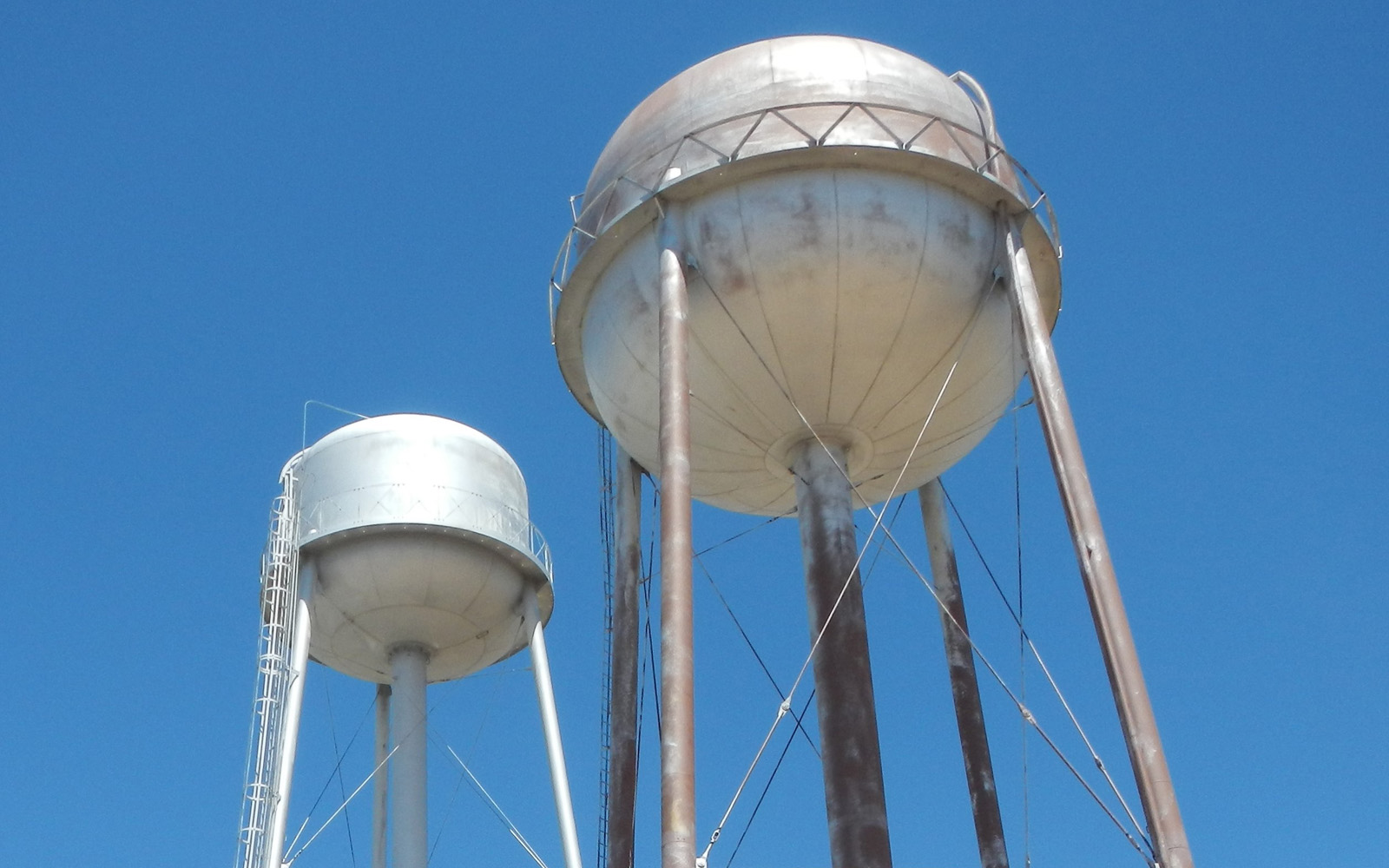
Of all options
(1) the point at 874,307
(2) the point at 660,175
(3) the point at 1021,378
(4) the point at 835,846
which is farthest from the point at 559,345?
(4) the point at 835,846

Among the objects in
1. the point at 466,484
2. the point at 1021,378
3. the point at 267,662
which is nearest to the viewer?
the point at 1021,378

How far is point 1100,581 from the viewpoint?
13367 millimetres

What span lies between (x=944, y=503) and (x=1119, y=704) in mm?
7089

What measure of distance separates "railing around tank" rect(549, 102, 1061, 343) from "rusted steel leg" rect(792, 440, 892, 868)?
337cm

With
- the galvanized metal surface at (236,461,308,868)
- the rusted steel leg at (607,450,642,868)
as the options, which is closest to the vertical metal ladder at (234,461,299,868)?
the galvanized metal surface at (236,461,308,868)

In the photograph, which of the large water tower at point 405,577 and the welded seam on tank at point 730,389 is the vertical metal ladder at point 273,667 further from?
the welded seam on tank at point 730,389

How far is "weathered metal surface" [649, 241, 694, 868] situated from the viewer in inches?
498

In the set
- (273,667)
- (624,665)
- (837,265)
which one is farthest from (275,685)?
(837,265)

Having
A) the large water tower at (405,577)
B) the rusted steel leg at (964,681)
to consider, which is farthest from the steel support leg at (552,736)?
the rusted steel leg at (964,681)

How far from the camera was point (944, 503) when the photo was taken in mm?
19766

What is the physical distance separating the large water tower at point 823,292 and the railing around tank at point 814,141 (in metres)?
0.03

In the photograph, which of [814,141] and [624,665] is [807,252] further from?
[624,665]

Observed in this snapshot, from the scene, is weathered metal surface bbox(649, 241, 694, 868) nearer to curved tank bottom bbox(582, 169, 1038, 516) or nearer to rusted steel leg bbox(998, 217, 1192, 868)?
curved tank bottom bbox(582, 169, 1038, 516)

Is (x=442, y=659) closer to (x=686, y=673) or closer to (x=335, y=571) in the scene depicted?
(x=335, y=571)
